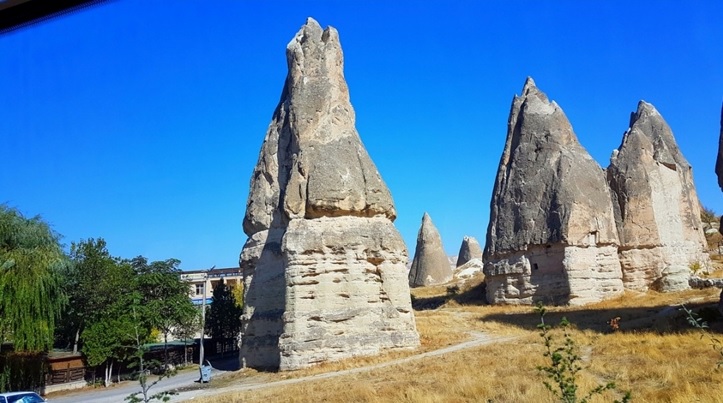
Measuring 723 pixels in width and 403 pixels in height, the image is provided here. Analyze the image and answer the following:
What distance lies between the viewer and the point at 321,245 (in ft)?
57.0

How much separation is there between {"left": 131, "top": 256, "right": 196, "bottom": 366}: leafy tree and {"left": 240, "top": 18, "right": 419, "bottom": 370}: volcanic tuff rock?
21.1 ft

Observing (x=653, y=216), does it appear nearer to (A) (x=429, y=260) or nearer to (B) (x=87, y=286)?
(A) (x=429, y=260)

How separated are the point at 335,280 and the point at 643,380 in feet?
30.9

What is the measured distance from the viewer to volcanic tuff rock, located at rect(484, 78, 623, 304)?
24.6 metres

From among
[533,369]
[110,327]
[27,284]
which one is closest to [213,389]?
[27,284]

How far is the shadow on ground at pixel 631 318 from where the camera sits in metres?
15.2

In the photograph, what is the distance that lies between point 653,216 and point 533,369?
19.6 metres

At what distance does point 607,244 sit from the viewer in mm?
25531

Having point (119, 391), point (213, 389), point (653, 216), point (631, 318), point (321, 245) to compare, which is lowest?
point (119, 391)

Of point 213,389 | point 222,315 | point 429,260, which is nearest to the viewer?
point 213,389

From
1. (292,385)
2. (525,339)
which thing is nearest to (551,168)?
(525,339)

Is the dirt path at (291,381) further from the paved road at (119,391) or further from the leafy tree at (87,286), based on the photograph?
the leafy tree at (87,286)

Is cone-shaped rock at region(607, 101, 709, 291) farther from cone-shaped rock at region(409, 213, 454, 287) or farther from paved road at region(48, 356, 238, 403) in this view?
paved road at region(48, 356, 238, 403)

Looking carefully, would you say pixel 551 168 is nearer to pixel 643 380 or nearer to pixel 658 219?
pixel 658 219
